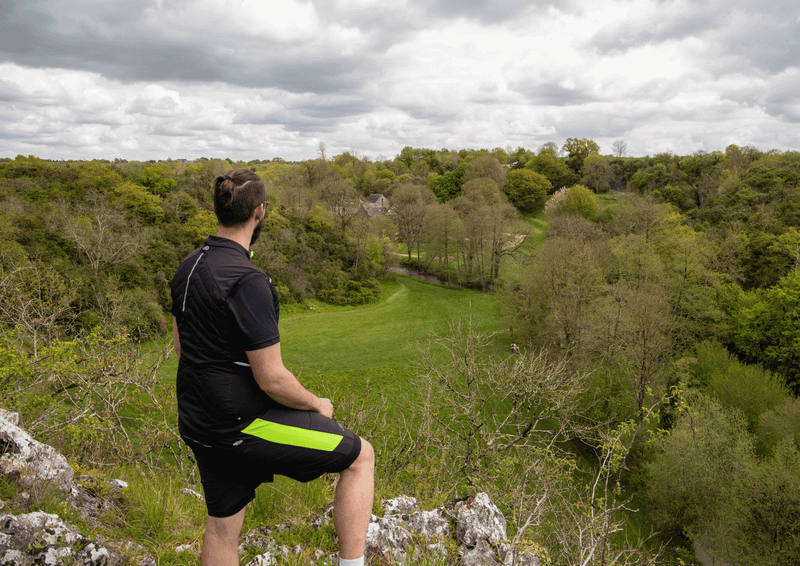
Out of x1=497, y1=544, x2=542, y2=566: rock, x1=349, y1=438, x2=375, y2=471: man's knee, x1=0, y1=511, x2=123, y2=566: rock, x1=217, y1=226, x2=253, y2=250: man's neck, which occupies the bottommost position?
x1=497, y1=544, x2=542, y2=566: rock

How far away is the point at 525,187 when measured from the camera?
202 feet

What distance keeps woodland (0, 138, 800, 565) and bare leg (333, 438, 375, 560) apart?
1.39 metres

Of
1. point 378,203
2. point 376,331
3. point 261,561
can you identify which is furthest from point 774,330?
point 378,203

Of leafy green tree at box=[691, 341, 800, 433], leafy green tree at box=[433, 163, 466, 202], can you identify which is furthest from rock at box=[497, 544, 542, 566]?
leafy green tree at box=[433, 163, 466, 202]

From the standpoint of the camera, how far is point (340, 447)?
2.24 m

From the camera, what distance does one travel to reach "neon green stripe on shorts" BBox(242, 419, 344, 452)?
82.2 inches

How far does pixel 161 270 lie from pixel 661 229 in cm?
3462

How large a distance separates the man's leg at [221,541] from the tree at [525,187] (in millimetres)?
64024

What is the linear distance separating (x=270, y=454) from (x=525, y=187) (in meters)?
64.2

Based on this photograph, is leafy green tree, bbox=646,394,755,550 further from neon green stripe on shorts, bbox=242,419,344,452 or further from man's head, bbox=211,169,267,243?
man's head, bbox=211,169,267,243

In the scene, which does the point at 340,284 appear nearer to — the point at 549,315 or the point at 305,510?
the point at 549,315

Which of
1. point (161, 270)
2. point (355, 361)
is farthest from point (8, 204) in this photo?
point (355, 361)

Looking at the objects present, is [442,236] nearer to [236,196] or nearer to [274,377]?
[236,196]

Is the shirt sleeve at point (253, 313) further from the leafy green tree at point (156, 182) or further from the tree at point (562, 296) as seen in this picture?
the leafy green tree at point (156, 182)
